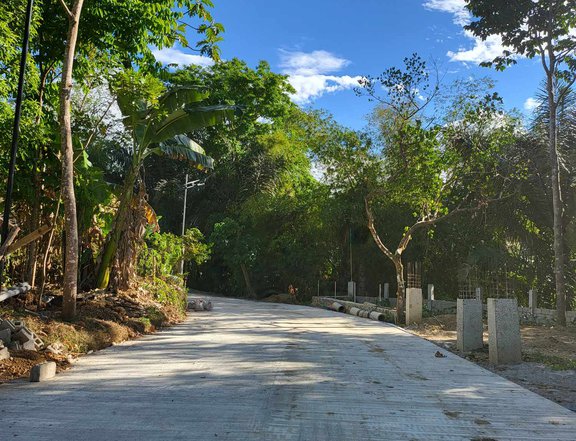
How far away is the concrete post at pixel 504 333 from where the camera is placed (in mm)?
8289

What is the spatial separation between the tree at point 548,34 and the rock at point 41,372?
14.3 meters

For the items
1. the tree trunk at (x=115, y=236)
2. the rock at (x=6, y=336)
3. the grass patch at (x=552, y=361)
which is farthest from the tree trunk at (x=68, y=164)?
the grass patch at (x=552, y=361)

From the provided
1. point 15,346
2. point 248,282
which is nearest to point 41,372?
point 15,346

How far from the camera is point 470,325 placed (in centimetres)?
983

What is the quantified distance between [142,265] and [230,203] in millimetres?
20456

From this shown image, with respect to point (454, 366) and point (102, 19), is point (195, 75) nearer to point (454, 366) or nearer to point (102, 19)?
point (102, 19)

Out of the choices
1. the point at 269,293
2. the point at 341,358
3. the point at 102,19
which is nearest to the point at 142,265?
the point at 102,19

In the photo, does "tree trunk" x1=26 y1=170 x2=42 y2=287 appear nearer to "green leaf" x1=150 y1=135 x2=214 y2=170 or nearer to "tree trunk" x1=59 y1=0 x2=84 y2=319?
"tree trunk" x1=59 y1=0 x2=84 y2=319

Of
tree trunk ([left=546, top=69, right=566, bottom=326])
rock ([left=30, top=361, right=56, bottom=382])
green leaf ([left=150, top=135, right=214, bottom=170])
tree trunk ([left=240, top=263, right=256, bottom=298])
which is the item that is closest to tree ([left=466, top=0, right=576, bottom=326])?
tree trunk ([left=546, top=69, right=566, bottom=326])

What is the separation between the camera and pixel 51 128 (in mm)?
10383

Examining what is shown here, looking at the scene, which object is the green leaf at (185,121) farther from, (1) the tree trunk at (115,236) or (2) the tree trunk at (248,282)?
(2) the tree trunk at (248,282)

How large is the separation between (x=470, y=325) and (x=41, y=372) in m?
7.64

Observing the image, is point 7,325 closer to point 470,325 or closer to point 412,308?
point 470,325

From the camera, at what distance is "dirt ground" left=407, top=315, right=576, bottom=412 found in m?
6.64
